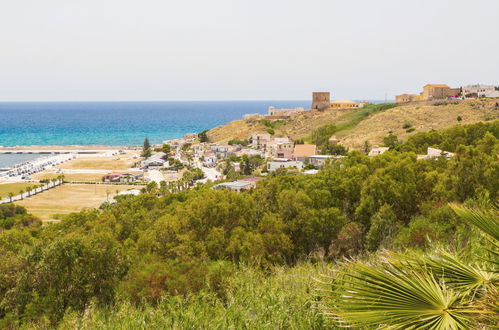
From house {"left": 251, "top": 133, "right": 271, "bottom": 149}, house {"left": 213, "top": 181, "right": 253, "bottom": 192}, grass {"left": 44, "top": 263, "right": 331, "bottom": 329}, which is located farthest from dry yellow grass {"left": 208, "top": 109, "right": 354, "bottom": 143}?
grass {"left": 44, "top": 263, "right": 331, "bottom": 329}

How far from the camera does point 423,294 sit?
3.36 m

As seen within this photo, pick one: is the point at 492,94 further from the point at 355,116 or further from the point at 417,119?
the point at 355,116

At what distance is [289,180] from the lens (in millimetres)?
25078

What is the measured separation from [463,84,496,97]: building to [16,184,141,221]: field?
6791cm

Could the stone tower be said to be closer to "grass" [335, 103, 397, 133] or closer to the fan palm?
"grass" [335, 103, 397, 133]

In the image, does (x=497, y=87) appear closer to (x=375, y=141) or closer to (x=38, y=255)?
(x=375, y=141)

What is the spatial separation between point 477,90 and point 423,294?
324 ft

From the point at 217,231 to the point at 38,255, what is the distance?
20.2ft

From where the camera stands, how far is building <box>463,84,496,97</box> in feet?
276

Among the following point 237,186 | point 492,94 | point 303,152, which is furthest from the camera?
point 492,94

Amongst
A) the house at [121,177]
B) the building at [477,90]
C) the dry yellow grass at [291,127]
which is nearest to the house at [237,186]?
the house at [121,177]

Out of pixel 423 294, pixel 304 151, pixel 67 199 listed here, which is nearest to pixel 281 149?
pixel 304 151

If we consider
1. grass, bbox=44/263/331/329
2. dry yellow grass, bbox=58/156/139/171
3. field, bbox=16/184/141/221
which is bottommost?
A: dry yellow grass, bbox=58/156/139/171

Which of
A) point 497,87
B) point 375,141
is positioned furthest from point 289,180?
point 497,87
